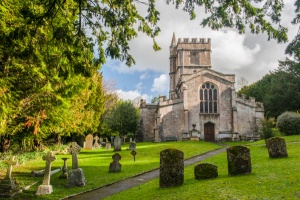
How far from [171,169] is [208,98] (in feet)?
94.2

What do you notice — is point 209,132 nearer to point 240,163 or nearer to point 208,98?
point 208,98

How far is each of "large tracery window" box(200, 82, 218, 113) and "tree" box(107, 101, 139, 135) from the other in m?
12.4

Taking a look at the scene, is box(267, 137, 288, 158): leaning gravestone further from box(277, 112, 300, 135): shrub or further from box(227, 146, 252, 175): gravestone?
box(277, 112, 300, 135): shrub

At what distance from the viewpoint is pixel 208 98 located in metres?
37.6

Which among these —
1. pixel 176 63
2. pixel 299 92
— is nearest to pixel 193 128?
pixel 299 92

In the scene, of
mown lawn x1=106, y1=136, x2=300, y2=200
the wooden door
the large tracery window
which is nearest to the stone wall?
the large tracery window

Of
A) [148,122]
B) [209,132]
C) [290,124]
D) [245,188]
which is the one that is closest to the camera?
[245,188]

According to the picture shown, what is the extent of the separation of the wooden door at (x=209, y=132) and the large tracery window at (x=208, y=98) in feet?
6.11

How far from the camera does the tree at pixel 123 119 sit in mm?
43438

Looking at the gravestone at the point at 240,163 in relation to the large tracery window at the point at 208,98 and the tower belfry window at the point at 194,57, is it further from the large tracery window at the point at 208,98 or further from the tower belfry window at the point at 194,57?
the tower belfry window at the point at 194,57

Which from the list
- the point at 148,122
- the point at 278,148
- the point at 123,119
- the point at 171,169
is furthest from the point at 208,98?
the point at 171,169

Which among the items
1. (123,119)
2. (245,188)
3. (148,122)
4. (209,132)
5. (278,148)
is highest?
(123,119)

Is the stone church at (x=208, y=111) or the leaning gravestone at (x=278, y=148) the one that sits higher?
the stone church at (x=208, y=111)

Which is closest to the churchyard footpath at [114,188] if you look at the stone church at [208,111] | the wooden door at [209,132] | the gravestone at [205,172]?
the gravestone at [205,172]
